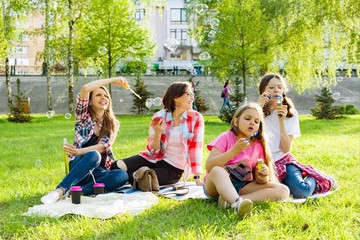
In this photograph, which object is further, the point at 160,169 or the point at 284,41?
the point at 284,41

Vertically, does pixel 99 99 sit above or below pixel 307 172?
above

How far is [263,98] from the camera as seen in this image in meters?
Result: 4.71

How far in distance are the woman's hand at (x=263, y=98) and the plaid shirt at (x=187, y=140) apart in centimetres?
92

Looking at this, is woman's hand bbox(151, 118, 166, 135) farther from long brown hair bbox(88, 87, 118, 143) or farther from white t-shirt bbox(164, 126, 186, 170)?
long brown hair bbox(88, 87, 118, 143)

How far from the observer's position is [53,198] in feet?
14.4

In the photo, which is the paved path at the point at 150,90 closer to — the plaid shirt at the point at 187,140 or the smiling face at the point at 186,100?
the plaid shirt at the point at 187,140

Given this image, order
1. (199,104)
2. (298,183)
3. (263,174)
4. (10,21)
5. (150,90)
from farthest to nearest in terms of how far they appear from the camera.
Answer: (150,90)
(199,104)
(10,21)
(298,183)
(263,174)

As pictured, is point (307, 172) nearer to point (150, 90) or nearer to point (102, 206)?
point (102, 206)

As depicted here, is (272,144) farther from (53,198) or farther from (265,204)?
(53,198)

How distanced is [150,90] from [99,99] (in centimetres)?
2631

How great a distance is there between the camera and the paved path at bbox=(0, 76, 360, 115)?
2609cm

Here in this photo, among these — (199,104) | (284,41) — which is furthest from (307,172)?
(199,104)

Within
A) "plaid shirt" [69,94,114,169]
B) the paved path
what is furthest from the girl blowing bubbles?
the paved path

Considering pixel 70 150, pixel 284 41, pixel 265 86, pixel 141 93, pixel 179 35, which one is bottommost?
pixel 70 150
